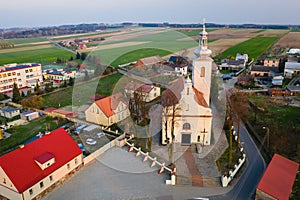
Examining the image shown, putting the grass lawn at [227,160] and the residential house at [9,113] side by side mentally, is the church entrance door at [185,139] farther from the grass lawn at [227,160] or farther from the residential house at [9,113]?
the residential house at [9,113]

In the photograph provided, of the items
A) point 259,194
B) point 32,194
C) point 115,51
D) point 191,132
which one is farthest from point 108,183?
point 115,51

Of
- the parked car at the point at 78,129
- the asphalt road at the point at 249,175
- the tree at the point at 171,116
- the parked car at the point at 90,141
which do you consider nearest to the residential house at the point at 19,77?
the parked car at the point at 78,129

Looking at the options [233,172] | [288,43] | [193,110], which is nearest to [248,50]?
[288,43]

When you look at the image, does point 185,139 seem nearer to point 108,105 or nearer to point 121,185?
point 121,185

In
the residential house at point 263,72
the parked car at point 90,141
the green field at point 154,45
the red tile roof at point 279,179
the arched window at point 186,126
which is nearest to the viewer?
the red tile roof at point 279,179

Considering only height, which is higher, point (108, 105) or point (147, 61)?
point (147, 61)

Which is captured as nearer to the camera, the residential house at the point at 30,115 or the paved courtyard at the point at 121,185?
the paved courtyard at the point at 121,185
